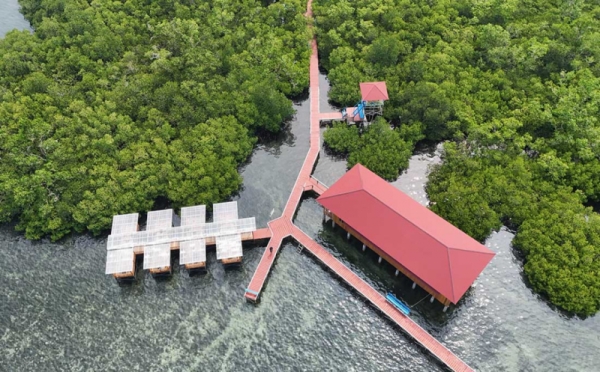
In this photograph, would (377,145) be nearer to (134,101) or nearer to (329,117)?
(329,117)

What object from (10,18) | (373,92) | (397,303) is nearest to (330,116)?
(373,92)

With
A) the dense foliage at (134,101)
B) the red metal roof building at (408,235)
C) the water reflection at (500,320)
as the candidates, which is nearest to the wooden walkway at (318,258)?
the water reflection at (500,320)

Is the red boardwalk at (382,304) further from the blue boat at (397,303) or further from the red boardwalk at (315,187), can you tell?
the red boardwalk at (315,187)

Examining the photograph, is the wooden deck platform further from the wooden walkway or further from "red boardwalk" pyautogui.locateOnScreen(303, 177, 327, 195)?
"red boardwalk" pyautogui.locateOnScreen(303, 177, 327, 195)

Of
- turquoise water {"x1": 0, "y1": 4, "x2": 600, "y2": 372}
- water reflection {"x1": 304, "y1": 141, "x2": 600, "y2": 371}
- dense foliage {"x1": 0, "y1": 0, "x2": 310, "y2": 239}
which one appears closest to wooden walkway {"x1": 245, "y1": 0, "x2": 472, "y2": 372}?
turquoise water {"x1": 0, "y1": 4, "x2": 600, "y2": 372}

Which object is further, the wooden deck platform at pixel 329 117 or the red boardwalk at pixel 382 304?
the wooden deck platform at pixel 329 117

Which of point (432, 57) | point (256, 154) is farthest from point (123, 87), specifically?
point (432, 57)

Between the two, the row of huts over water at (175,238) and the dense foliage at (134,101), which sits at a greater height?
the dense foliage at (134,101)

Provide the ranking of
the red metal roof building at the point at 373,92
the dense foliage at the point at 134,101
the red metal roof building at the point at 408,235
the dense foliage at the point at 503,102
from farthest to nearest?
Result: 1. the red metal roof building at the point at 373,92
2. the dense foliage at the point at 134,101
3. the dense foliage at the point at 503,102
4. the red metal roof building at the point at 408,235
